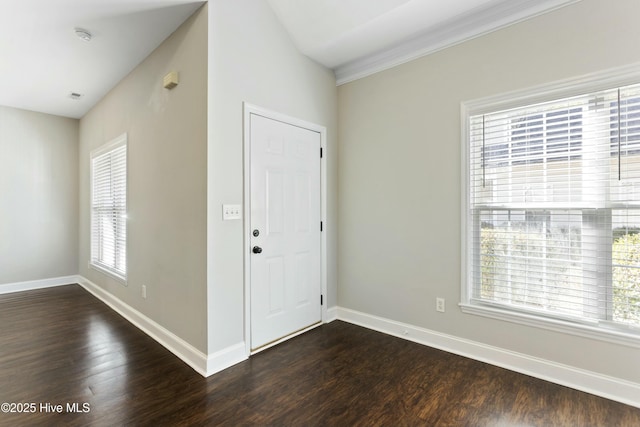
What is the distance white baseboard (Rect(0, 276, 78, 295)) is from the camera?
4.67 m

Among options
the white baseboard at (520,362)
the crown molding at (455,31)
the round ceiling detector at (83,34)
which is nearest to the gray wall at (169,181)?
the round ceiling detector at (83,34)

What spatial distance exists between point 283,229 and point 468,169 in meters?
1.74

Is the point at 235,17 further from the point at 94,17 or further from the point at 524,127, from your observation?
the point at 524,127

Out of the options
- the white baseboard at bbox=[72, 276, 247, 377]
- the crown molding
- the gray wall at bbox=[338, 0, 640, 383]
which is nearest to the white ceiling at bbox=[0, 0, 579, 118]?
the crown molding

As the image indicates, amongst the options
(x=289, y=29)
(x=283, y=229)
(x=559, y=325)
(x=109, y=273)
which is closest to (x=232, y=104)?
(x=289, y=29)

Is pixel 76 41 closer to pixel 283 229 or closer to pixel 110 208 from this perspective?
pixel 110 208

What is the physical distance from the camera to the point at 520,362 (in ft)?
7.73

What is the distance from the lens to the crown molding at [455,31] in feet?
7.51

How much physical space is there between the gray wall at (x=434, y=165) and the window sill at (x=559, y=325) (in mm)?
48

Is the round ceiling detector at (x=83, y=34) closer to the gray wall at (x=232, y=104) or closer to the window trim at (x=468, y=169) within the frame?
the gray wall at (x=232, y=104)

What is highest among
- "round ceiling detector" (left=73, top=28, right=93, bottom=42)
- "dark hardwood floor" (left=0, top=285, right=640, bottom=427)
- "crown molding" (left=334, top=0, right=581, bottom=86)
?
"round ceiling detector" (left=73, top=28, right=93, bottom=42)

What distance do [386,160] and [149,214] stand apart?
2.47 metres

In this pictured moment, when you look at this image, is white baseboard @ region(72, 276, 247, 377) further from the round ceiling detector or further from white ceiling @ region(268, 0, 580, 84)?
white ceiling @ region(268, 0, 580, 84)

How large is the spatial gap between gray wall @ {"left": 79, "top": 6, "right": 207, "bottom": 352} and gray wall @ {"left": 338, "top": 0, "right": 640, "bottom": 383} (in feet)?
5.35
